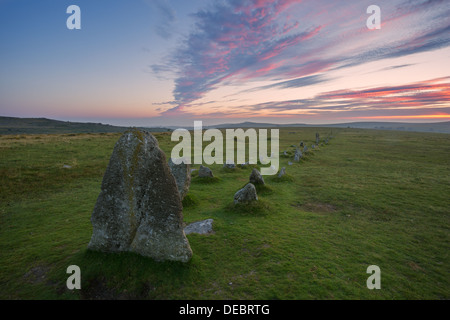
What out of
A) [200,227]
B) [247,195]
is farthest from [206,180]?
[200,227]

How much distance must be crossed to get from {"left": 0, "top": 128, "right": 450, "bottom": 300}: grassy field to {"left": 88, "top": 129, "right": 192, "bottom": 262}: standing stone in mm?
515

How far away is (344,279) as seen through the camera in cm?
758

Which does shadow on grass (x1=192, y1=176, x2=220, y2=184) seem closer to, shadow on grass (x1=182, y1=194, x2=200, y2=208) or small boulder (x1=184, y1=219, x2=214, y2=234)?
shadow on grass (x1=182, y1=194, x2=200, y2=208)

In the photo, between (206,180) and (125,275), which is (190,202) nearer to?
(206,180)

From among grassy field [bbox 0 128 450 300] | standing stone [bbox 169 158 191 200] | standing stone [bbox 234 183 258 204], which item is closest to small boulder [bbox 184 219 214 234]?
grassy field [bbox 0 128 450 300]

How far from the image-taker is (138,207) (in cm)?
764

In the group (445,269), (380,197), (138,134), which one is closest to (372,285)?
(445,269)

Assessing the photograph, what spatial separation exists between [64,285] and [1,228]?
7930 mm

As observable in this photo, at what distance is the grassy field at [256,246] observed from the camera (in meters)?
6.95

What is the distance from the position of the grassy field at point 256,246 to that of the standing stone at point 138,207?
515 millimetres

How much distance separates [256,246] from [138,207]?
5258 millimetres
